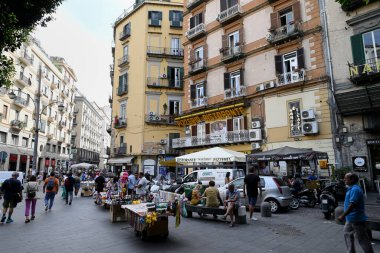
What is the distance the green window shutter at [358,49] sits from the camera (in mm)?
16594

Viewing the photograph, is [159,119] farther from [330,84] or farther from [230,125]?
[330,84]

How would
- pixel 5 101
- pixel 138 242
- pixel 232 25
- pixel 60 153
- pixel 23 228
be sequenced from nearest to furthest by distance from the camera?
pixel 138 242, pixel 23 228, pixel 232 25, pixel 5 101, pixel 60 153

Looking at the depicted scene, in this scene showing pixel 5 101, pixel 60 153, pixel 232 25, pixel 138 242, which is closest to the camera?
pixel 138 242

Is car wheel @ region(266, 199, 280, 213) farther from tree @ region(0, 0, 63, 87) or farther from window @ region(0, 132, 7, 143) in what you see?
window @ region(0, 132, 7, 143)

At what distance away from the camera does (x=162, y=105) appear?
34.2 meters

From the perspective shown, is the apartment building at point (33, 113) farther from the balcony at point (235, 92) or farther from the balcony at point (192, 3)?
the balcony at point (235, 92)

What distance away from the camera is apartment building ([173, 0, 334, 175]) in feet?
62.3

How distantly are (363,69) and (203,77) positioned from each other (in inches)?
545

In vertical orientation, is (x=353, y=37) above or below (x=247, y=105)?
above

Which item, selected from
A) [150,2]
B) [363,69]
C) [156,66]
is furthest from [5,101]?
[363,69]

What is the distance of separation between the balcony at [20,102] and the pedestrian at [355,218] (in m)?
38.4

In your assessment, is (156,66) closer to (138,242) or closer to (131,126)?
(131,126)

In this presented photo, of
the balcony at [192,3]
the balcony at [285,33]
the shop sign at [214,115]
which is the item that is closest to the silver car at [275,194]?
the shop sign at [214,115]

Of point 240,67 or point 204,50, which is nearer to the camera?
point 240,67
